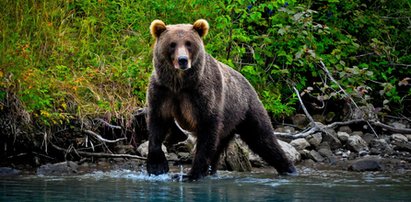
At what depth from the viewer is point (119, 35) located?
10242 mm

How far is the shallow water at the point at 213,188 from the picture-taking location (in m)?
6.12

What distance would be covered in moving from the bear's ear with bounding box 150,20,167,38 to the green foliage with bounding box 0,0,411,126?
5.50ft

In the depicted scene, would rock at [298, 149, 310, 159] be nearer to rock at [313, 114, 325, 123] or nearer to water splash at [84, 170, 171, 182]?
rock at [313, 114, 325, 123]

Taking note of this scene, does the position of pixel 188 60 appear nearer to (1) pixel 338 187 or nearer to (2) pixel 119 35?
(1) pixel 338 187

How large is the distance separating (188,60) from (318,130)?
337cm

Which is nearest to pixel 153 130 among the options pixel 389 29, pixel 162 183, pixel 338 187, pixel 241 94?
pixel 162 183

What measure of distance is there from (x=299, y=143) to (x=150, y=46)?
2.44 meters

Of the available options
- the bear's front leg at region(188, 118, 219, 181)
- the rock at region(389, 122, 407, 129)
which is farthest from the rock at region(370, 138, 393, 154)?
the bear's front leg at region(188, 118, 219, 181)

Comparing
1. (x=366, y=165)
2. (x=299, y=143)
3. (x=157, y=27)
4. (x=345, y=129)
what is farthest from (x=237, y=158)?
(x=345, y=129)

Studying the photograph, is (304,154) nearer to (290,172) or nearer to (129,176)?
(290,172)

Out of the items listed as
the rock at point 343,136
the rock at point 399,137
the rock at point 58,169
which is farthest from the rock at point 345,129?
the rock at point 58,169

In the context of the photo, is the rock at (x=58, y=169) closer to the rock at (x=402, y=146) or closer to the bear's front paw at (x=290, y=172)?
the bear's front paw at (x=290, y=172)

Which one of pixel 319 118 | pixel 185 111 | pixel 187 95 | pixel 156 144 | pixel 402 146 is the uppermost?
pixel 187 95

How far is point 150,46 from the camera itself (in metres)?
10.1
